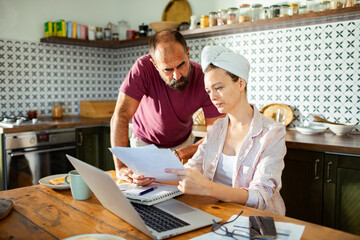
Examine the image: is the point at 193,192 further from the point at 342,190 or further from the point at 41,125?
the point at 41,125

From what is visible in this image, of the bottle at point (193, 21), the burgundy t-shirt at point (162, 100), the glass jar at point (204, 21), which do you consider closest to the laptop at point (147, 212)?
the burgundy t-shirt at point (162, 100)

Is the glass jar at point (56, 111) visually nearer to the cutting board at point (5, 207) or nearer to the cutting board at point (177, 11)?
the cutting board at point (177, 11)

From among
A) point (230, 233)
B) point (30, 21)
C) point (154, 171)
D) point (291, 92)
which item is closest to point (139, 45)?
point (30, 21)

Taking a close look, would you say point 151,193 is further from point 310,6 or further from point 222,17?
point 222,17

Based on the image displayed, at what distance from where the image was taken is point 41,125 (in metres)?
3.17

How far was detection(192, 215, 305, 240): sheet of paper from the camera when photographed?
947mm

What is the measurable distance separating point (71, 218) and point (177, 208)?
1.19 ft

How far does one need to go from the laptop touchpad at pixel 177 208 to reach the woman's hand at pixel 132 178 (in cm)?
21

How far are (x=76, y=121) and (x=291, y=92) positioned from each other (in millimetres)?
2184

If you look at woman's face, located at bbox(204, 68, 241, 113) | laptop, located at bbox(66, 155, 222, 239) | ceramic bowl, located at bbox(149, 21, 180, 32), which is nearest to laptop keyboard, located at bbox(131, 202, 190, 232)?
laptop, located at bbox(66, 155, 222, 239)

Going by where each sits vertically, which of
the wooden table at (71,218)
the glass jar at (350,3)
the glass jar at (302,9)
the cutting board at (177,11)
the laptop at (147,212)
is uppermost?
the cutting board at (177,11)

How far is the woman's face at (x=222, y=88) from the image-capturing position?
1.52m

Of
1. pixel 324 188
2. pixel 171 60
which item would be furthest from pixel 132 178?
pixel 324 188

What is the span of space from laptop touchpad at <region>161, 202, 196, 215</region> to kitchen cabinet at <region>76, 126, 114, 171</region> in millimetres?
2475
